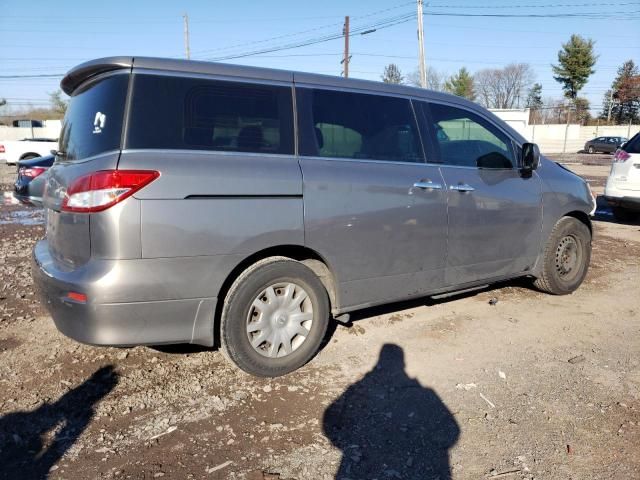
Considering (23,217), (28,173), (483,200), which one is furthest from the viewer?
(23,217)

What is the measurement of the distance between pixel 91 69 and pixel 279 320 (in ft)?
6.41

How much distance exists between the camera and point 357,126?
3660 mm

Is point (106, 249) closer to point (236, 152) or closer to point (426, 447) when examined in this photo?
point (236, 152)

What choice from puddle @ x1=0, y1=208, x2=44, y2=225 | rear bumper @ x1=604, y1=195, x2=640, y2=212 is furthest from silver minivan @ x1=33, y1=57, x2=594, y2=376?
puddle @ x1=0, y1=208, x2=44, y2=225

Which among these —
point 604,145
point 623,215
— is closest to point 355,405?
point 623,215

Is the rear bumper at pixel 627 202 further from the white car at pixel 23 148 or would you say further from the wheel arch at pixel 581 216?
the white car at pixel 23 148

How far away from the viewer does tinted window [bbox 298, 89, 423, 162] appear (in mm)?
3398

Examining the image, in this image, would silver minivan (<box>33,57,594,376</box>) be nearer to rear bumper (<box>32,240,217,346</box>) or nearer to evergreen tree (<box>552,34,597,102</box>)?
rear bumper (<box>32,240,217,346</box>)

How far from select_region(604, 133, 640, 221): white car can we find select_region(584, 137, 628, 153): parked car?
36612 mm

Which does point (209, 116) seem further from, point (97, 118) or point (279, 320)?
point (279, 320)

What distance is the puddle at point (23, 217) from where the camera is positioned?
954 cm

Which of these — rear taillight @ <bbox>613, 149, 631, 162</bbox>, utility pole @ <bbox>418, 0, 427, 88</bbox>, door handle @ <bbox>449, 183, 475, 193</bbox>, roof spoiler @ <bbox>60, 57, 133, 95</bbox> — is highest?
utility pole @ <bbox>418, 0, 427, 88</bbox>

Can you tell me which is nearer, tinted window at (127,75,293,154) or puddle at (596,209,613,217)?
tinted window at (127,75,293,154)

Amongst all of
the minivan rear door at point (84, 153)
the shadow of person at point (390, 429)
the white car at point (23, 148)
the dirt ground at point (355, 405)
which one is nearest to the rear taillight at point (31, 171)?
the dirt ground at point (355, 405)
